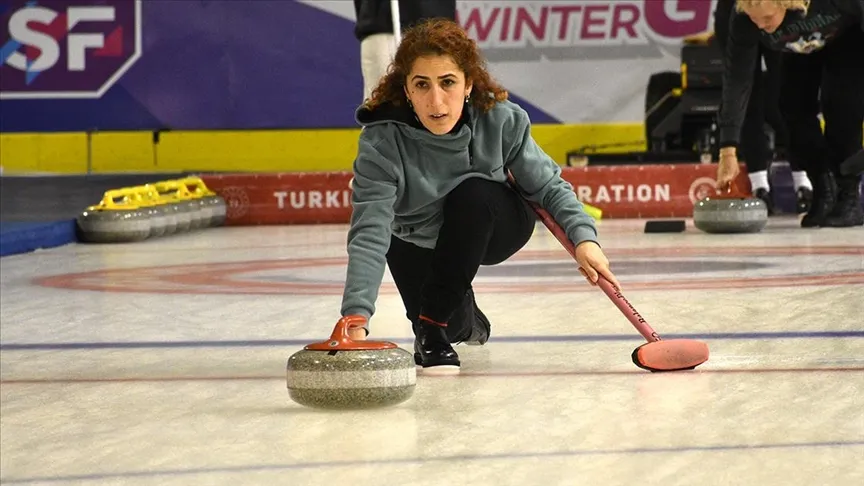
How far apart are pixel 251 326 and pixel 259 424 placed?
3.89ft

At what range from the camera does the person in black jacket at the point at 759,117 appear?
593 cm

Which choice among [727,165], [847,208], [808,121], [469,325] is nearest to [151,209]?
[727,165]

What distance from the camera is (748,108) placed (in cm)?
596

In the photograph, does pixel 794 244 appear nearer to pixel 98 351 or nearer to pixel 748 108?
pixel 748 108

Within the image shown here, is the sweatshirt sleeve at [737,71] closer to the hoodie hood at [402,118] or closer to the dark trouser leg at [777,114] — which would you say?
the dark trouser leg at [777,114]

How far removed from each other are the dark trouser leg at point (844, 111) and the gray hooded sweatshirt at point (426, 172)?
2920mm

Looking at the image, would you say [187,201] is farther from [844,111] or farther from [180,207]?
[844,111]

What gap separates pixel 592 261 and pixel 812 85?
3.38 meters

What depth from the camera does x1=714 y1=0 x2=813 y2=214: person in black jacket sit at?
5.93 meters

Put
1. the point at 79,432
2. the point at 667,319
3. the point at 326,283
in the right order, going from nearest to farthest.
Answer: the point at 79,432 < the point at 667,319 < the point at 326,283

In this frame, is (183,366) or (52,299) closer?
(183,366)

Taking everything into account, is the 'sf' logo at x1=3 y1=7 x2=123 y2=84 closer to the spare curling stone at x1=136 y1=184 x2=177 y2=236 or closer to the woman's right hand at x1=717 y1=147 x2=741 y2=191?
the spare curling stone at x1=136 y1=184 x2=177 y2=236

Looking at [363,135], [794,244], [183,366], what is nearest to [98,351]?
[183,366]

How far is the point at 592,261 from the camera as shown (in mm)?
2535
